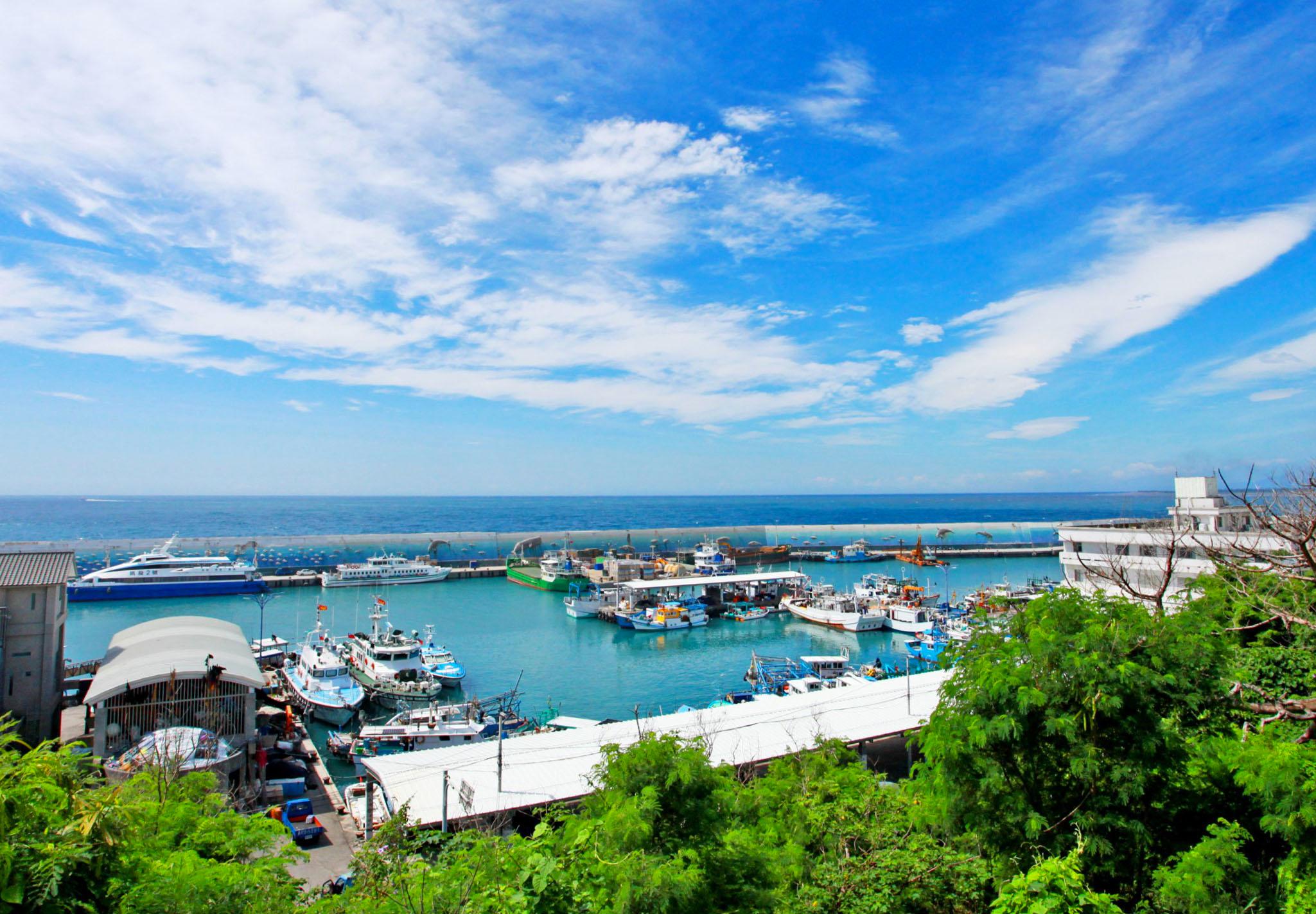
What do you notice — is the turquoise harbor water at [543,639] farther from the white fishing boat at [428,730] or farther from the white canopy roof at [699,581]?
the white canopy roof at [699,581]

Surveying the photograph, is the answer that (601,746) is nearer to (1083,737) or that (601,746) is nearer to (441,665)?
(1083,737)

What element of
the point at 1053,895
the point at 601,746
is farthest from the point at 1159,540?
the point at 1053,895

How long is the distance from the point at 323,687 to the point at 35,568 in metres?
9.21

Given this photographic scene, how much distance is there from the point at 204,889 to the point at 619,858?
270 cm

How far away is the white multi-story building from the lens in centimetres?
1820

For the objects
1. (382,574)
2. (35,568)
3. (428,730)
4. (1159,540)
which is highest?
(1159,540)

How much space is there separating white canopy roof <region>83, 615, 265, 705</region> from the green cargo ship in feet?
96.0

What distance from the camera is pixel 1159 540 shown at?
795 inches

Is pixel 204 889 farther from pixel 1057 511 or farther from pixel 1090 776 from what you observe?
pixel 1057 511

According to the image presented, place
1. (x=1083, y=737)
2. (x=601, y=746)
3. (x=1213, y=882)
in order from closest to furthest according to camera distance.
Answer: (x=1213, y=882), (x=1083, y=737), (x=601, y=746)

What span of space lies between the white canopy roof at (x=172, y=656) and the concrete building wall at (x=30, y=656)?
115cm

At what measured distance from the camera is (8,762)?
4055 millimetres

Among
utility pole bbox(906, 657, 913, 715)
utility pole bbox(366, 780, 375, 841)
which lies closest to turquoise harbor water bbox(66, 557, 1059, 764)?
utility pole bbox(906, 657, 913, 715)

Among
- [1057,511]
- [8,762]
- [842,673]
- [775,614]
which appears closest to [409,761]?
[8,762]
